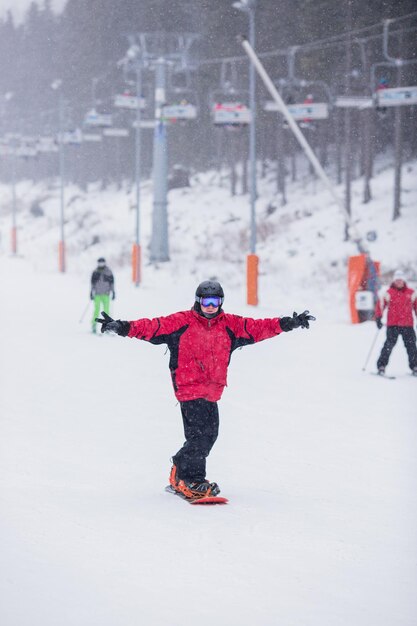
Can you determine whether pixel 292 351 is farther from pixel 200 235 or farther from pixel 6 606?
pixel 200 235

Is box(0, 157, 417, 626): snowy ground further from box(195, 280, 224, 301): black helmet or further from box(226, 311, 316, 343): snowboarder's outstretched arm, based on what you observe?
box(195, 280, 224, 301): black helmet

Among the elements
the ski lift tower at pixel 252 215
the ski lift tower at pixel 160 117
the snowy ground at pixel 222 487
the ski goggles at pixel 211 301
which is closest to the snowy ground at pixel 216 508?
the snowy ground at pixel 222 487

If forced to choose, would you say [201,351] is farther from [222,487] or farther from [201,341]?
[222,487]

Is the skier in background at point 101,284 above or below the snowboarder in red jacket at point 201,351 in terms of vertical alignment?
below

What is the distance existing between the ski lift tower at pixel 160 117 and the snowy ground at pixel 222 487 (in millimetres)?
17522

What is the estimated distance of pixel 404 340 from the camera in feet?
47.7

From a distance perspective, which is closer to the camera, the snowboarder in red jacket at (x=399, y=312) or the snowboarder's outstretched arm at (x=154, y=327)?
the snowboarder's outstretched arm at (x=154, y=327)

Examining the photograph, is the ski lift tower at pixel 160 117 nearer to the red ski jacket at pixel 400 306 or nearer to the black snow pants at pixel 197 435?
the red ski jacket at pixel 400 306

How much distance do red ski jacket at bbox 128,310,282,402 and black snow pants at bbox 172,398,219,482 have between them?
0.09 meters

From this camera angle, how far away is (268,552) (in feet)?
19.1

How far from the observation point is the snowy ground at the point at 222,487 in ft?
16.1

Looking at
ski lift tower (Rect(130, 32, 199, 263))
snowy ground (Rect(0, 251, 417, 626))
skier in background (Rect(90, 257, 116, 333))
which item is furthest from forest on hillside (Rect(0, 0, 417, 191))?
snowy ground (Rect(0, 251, 417, 626))

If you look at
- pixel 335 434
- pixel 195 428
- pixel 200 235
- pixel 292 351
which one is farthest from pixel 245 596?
pixel 200 235

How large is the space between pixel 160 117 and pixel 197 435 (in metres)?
28.5
